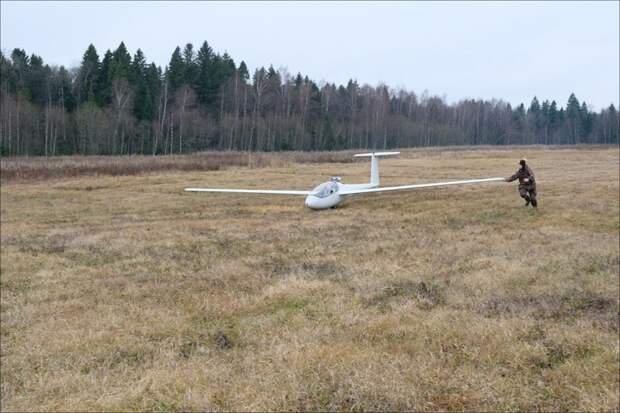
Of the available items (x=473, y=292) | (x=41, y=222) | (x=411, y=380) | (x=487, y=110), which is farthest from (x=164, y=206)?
(x=487, y=110)

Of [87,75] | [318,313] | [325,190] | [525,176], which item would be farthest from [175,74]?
[318,313]

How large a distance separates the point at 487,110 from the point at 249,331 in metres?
141

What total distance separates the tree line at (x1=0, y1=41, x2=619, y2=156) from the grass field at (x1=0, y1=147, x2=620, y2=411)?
48928 mm

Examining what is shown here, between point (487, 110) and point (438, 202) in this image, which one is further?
point (487, 110)

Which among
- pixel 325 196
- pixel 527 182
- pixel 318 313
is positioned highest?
pixel 527 182

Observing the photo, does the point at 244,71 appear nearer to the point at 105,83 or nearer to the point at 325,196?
the point at 105,83

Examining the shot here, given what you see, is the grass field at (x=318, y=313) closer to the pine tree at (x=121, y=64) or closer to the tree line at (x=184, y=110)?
the tree line at (x=184, y=110)

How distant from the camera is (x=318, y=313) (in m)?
8.30

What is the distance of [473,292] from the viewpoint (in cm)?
909

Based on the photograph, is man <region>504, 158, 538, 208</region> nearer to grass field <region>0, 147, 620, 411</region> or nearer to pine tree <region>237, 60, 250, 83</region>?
grass field <region>0, 147, 620, 411</region>

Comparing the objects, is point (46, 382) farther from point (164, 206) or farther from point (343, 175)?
point (343, 175)

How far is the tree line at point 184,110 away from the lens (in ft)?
202

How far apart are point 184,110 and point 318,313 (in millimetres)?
66205

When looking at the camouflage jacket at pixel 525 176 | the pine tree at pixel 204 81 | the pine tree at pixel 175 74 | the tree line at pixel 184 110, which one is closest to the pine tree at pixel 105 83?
the tree line at pixel 184 110
